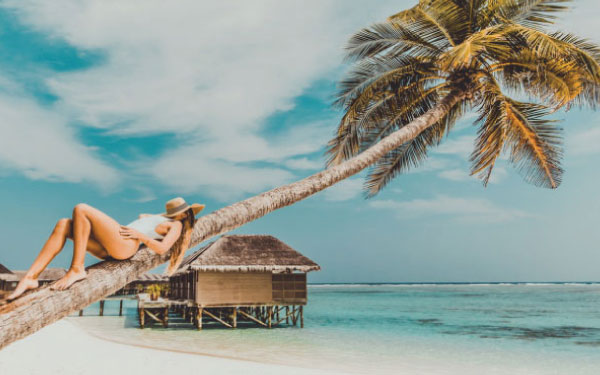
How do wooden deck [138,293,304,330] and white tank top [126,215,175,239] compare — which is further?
wooden deck [138,293,304,330]

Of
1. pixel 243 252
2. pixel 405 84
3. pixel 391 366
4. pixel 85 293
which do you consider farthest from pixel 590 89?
pixel 243 252

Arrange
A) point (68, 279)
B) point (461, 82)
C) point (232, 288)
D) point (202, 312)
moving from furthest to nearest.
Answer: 1. point (202, 312)
2. point (232, 288)
3. point (461, 82)
4. point (68, 279)

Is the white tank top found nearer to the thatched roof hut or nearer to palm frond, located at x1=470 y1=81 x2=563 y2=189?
palm frond, located at x1=470 y1=81 x2=563 y2=189

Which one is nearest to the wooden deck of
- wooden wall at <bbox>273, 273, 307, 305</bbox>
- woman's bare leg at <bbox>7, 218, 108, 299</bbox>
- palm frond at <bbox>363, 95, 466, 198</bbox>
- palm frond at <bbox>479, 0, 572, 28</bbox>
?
wooden wall at <bbox>273, 273, 307, 305</bbox>

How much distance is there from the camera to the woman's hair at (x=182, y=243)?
11.4 ft

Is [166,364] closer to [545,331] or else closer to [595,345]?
[595,345]

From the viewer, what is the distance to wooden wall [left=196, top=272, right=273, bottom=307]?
20266 millimetres

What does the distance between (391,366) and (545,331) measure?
52.4 ft

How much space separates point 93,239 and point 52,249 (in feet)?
0.80

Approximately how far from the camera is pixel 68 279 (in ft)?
9.64

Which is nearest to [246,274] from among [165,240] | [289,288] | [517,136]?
[289,288]

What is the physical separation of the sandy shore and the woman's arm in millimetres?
8635

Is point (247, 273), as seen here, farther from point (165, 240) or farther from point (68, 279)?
point (68, 279)

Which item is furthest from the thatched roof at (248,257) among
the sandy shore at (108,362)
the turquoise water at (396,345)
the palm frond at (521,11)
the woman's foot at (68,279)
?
the woman's foot at (68,279)
